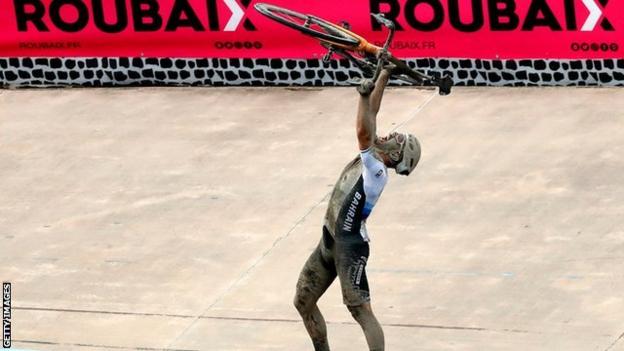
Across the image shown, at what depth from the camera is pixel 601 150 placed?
15.7 metres

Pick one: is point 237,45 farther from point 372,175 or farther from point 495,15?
point 372,175

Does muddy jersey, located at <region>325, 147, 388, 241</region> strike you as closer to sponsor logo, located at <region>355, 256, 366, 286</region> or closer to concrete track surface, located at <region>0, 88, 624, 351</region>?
sponsor logo, located at <region>355, 256, 366, 286</region>

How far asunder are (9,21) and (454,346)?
400 inches

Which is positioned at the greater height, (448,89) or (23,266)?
(448,89)

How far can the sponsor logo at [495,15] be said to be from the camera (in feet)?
57.6

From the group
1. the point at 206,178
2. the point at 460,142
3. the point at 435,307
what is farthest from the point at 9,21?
the point at 435,307

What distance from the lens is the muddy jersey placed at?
10.5 m

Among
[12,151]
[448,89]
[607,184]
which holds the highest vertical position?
[448,89]

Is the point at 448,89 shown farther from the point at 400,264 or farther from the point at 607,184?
the point at 607,184

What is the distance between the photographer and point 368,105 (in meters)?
10.2

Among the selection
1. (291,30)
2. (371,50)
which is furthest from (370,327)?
(291,30)

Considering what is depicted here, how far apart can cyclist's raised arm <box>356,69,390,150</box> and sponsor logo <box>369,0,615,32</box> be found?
7719 mm

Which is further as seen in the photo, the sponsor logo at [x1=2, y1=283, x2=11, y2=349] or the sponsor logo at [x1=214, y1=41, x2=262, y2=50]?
the sponsor logo at [x1=214, y1=41, x2=262, y2=50]

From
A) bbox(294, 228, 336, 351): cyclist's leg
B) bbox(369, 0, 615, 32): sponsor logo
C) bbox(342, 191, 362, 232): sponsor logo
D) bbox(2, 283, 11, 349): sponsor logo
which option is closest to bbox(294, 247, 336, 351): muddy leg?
bbox(294, 228, 336, 351): cyclist's leg
